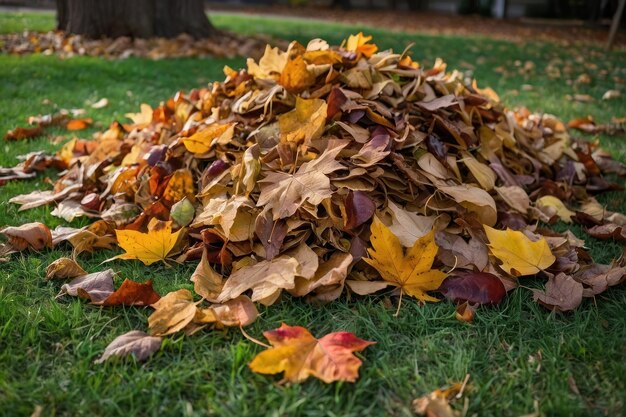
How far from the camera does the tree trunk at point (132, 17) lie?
24.2ft

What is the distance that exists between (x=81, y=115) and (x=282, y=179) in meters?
3.01

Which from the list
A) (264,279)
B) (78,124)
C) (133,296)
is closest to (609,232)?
(264,279)

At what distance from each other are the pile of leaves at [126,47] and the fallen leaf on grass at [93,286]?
5.48 m

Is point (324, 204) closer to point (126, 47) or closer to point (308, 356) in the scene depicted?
point (308, 356)

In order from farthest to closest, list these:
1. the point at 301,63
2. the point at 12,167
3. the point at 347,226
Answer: the point at 12,167 < the point at 301,63 < the point at 347,226

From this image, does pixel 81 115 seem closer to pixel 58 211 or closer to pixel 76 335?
pixel 58 211

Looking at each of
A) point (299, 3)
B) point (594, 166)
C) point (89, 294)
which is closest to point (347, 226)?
point (89, 294)

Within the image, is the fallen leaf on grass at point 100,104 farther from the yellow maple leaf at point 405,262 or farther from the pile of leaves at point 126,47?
the yellow maple leaf at point 405,262

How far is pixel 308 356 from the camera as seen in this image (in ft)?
4.82

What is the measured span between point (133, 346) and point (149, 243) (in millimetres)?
581

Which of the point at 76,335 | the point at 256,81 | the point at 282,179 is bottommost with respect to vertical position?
the point at 76,335

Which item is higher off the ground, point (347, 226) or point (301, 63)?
point (301, 63)

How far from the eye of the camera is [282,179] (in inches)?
80.2

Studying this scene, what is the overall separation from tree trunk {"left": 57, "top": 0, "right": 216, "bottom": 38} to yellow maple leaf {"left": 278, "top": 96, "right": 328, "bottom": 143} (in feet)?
19.8
